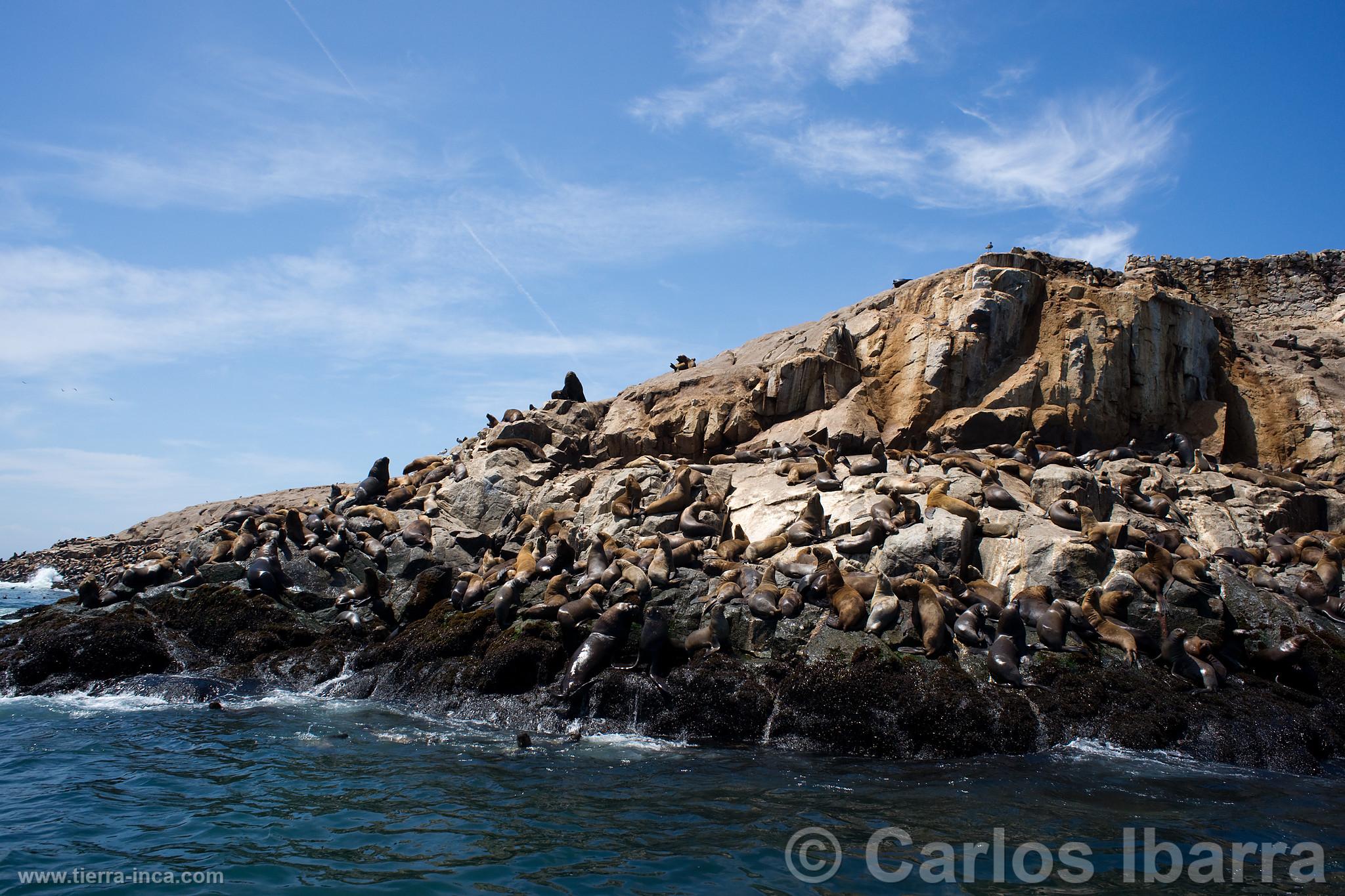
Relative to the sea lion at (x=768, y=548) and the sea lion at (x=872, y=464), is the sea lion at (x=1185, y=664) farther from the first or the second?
the sea lion at (x=872, y=464)

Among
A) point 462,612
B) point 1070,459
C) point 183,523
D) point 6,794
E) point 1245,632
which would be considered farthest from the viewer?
point 183,523

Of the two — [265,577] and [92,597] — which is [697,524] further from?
[92,597]

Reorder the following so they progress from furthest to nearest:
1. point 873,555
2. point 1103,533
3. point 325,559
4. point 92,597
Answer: point 325,559 → point 92,597 → point 873,555 → point 1103,533

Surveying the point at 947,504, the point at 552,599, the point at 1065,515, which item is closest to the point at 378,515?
the point at 552,599

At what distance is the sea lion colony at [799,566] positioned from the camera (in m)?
12.5

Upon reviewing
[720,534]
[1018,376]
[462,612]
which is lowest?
[462,612]

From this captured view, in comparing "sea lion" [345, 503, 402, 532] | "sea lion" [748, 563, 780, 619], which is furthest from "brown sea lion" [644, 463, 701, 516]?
"sea lion" [345, 503, 402, 532]

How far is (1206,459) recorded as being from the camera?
19234 mm

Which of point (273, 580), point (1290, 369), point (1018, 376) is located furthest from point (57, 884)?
point (1290, 369)

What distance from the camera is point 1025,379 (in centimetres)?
2070

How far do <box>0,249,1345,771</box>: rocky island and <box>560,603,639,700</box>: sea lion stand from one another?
6 centimetres

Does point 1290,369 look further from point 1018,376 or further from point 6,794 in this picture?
point 6,794

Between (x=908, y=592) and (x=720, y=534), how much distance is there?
4930 mm

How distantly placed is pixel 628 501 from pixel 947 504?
6488 mm
